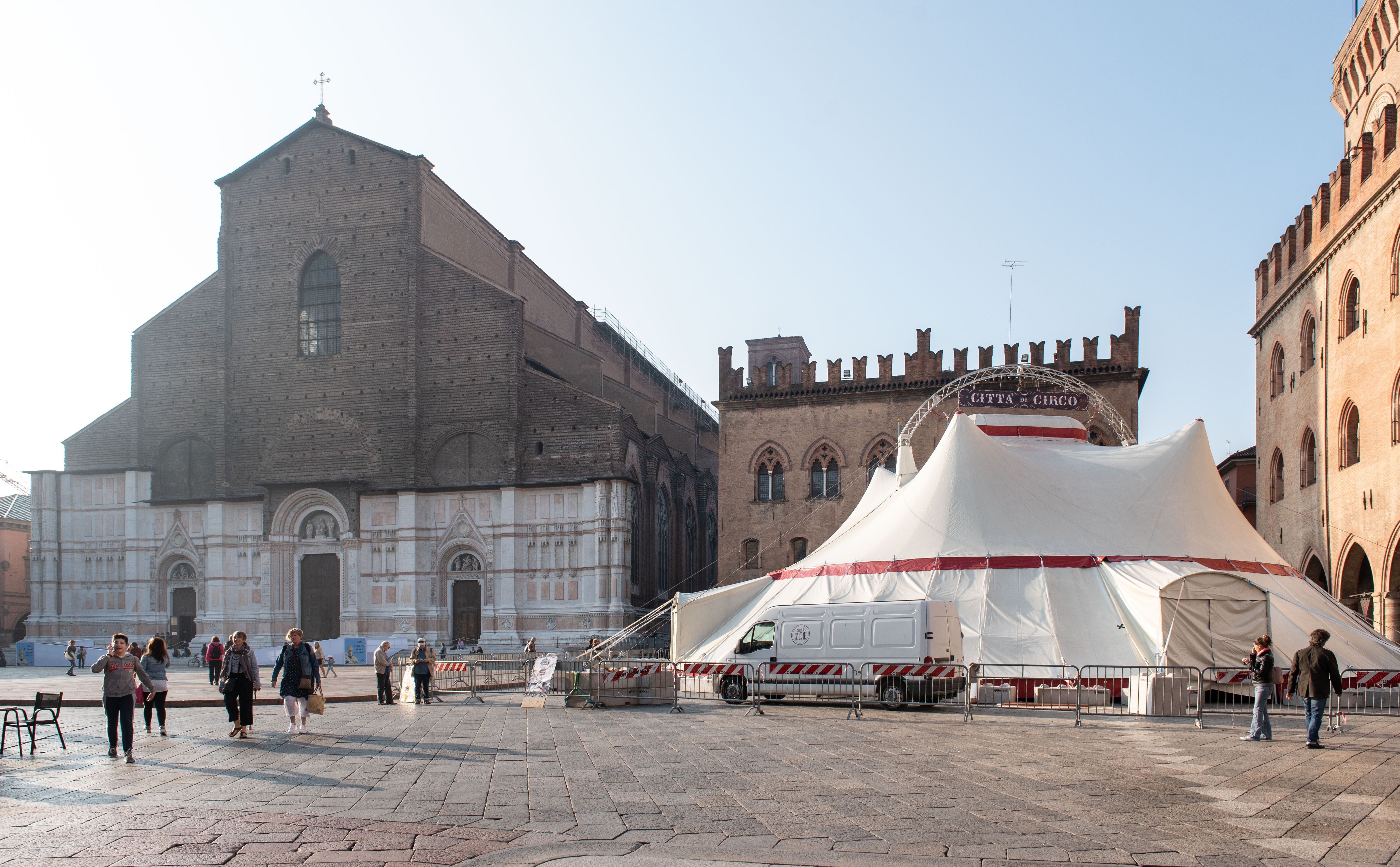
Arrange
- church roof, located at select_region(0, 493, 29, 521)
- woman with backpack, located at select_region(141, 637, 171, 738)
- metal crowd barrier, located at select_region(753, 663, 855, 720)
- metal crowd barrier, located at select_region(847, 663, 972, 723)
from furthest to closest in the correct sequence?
church roof, located at select_region(0, 493, 29, 521), metal crowd barrier, located at select_region(753, 663, 855, 720), metal crowd barrier, located at select_region(847, 663, 972, 723), woman with backpack, located at select_region(141, 637, 171, 738)

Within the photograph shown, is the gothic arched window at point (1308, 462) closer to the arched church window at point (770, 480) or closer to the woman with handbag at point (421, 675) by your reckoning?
the arched church window at point (770, 480)

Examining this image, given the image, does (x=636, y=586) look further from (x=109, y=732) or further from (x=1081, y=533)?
(x=109, y=732)

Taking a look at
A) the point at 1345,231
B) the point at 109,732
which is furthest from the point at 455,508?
the point at 1345,231

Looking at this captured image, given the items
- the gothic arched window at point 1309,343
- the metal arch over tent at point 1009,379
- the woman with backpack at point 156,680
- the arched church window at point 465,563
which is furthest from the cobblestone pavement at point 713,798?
the arched church window at point 465,563

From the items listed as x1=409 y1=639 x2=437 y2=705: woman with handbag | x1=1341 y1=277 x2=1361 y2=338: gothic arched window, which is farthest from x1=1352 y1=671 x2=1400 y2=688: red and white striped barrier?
x1=409 y1=639 x2=437 y2=705: woman with handbag

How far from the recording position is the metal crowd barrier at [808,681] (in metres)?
19.2

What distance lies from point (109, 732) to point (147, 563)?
29715mm

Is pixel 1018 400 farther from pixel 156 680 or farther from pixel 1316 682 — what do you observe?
pixel 156 680

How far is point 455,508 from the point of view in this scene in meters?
37.6

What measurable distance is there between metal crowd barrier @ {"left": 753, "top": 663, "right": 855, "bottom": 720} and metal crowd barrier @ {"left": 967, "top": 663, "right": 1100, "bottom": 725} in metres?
2.20

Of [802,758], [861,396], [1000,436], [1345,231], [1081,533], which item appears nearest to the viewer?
[802,758]

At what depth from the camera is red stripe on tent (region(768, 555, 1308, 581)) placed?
22000 millimetres

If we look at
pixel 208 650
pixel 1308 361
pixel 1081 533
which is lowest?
pixel 208 650

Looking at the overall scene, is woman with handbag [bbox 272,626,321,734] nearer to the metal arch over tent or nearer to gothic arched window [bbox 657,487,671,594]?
the metal arch over tent
